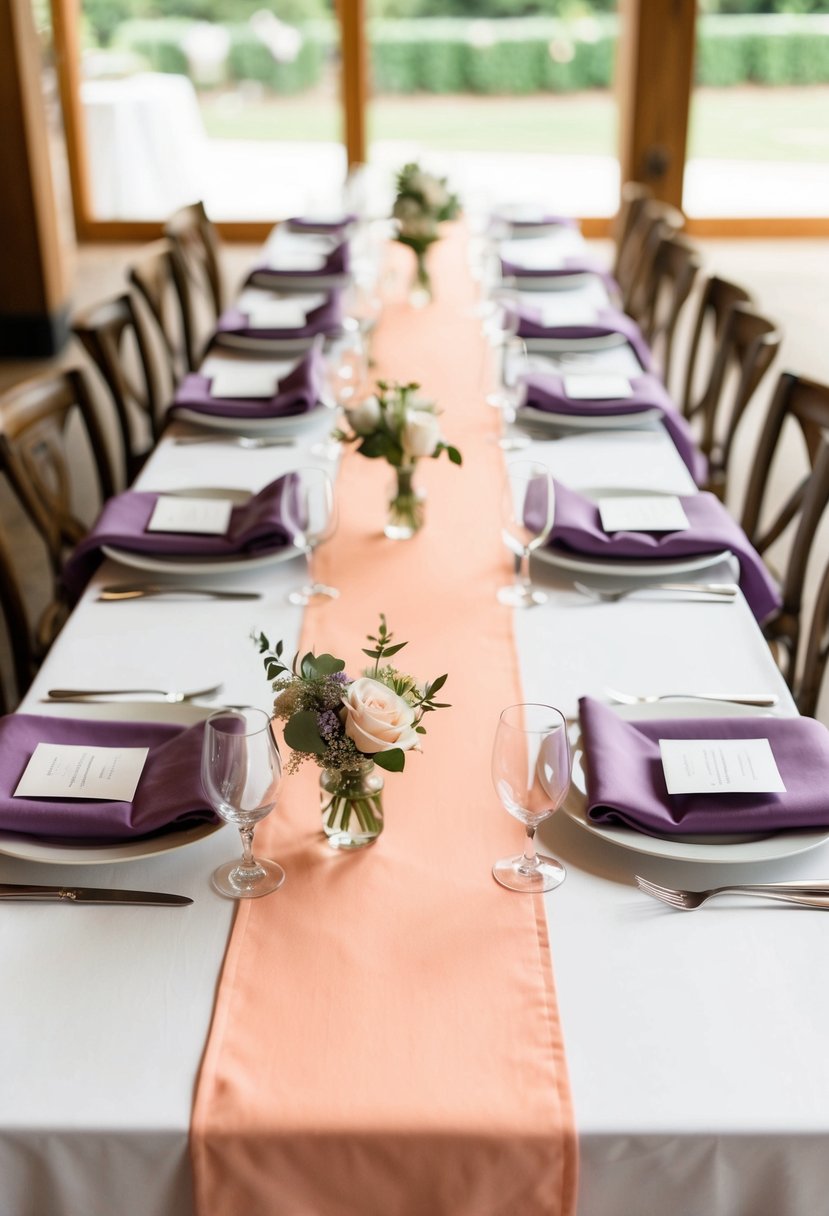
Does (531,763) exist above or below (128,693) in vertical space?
above

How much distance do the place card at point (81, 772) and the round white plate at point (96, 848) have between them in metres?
0.06

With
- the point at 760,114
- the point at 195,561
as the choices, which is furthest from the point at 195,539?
the point at 760,114

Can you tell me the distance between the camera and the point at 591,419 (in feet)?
9.09

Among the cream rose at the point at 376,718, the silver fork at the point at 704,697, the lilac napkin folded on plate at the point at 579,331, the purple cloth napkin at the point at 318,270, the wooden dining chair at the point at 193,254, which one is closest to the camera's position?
the cream rose at the point at 376,718

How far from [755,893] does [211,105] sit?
7.12 m

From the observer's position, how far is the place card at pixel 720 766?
58.7 inches

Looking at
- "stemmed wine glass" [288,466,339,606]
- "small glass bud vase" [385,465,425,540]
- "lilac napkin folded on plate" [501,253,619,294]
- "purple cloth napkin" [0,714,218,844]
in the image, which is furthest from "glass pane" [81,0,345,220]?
"purple cloth napkin" [0,714,218,844]

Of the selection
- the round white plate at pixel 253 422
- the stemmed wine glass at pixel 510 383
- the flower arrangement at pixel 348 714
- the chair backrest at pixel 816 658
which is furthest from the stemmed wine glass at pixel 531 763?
the round white plate at pixel 253 422

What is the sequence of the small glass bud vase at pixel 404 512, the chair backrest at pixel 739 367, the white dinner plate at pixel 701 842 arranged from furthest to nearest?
1. the chair backrest at pixel 739 367
2. the small glass bud vase at pixel 404 512
3. the white dinner plate at pixel 701 842

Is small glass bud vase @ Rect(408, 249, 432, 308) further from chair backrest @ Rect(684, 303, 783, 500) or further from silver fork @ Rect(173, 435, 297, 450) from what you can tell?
silver fork @ Rect(173, 435, 297, 450)

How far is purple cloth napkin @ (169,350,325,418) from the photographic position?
110 inches

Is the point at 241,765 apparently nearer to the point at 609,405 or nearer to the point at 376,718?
the point at 376,718

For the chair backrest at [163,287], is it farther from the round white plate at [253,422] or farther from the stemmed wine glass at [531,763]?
the stemmed wine glass at [531,763]

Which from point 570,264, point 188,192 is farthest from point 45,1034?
point 188,192
